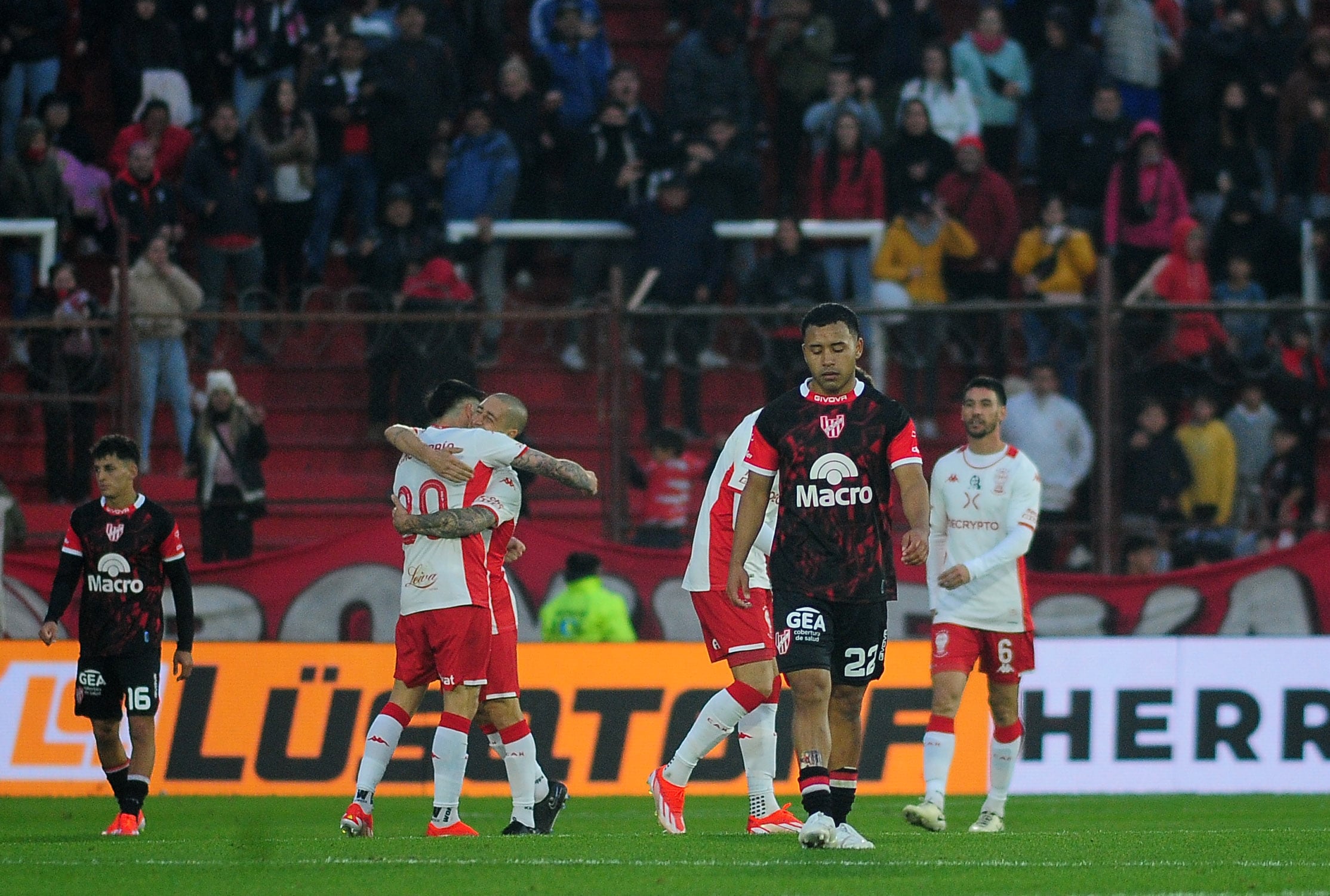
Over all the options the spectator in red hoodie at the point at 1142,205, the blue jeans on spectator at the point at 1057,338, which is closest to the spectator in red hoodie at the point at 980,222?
the spectator in red hoodie at the point at 1142,205

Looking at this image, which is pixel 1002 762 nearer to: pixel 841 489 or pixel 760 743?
pixel 760 743

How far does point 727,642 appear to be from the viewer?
9422mm

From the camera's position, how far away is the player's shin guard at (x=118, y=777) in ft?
33.7

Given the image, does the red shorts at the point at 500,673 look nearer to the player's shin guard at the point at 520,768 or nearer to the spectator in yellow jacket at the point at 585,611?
the player's shin guard at the point at 520,768

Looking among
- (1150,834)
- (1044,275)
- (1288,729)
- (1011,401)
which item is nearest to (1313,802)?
(1288,729)

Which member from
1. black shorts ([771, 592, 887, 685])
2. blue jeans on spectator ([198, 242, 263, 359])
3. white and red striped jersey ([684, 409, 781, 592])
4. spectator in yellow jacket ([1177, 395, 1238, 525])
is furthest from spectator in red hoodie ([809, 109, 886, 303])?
black shorts ([771, 592, 887, 685])

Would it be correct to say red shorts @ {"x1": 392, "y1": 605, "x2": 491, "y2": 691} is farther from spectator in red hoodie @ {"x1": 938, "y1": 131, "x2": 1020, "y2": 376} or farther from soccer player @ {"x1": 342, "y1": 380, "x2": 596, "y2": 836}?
spectator in red hoodie @ {"x1": 938, "y1": 131, "x2": 1020, "y2": 376}

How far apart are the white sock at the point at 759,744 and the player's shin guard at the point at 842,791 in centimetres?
161

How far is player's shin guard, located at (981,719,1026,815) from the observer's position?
10188 mm

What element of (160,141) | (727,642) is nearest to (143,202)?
(160,141)

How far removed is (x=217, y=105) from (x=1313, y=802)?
11.6m

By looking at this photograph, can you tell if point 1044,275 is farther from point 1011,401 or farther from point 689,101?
point 689,101

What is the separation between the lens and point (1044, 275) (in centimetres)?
1723

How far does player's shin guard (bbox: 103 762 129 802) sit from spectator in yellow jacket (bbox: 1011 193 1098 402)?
8570mm
